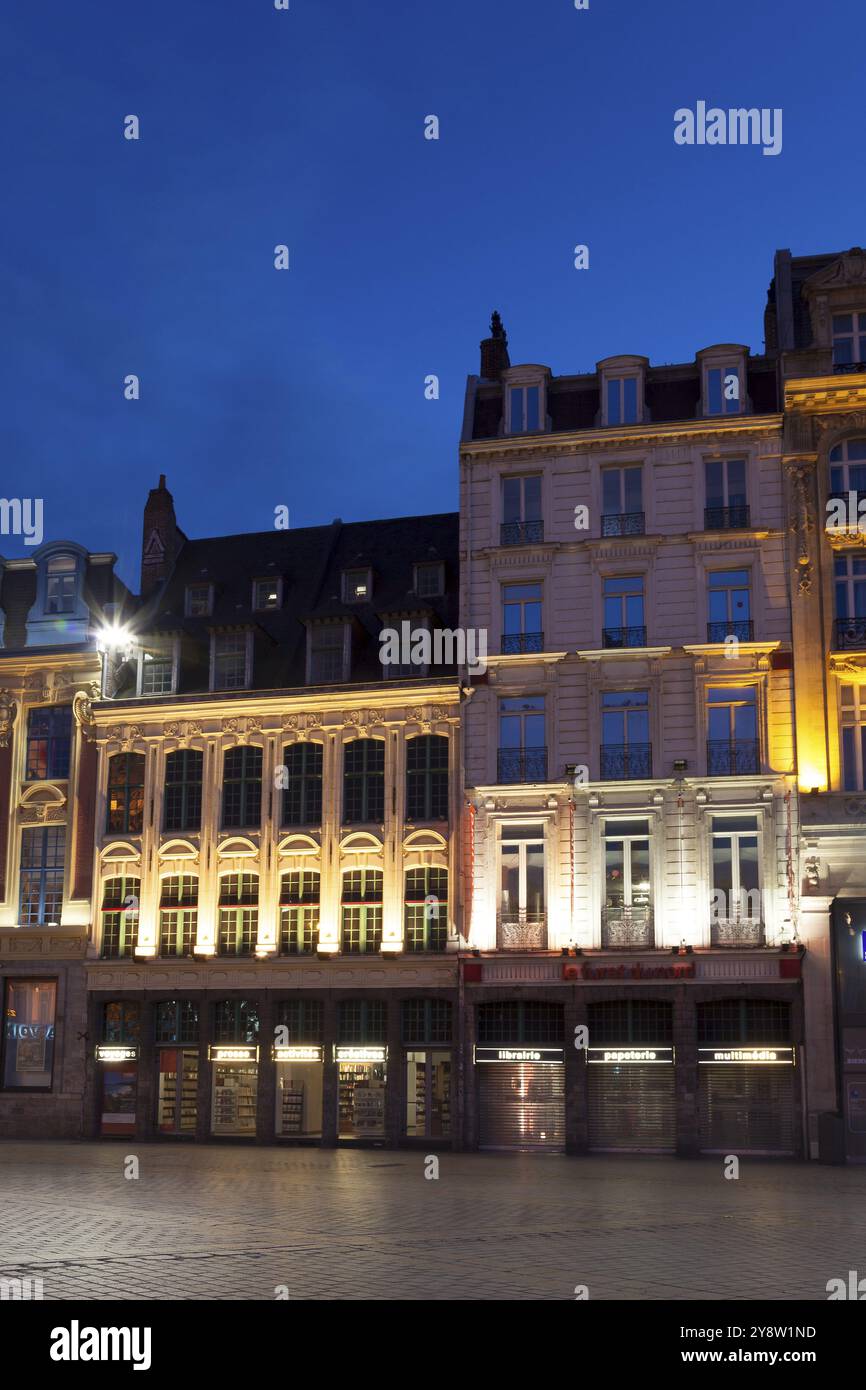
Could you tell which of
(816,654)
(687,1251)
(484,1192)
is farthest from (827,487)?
(687,1251)

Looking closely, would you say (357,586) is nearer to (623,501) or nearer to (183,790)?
(183,790)

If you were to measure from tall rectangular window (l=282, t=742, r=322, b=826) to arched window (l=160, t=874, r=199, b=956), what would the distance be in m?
3.60

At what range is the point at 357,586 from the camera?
1960 inches

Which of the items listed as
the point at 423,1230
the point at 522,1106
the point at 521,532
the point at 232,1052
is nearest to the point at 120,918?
the point at 232,1052

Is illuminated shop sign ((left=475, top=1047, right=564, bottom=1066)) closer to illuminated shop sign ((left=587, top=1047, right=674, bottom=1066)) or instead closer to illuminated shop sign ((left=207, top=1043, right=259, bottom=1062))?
illuminated shop sign ((left=587, top=1047, right=674, bottom=1066))

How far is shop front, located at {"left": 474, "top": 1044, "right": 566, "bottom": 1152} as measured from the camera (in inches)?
1652

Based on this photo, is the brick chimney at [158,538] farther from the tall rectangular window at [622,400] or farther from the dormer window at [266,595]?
the tall rectangular window at [622,400]

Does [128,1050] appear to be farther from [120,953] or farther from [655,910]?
[655,910]

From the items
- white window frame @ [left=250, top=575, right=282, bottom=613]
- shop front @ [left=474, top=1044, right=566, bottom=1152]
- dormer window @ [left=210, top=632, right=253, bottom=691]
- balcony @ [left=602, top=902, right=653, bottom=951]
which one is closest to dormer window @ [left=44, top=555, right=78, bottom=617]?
dormer window @ [left=210, top=632, right=253, bottom=691]

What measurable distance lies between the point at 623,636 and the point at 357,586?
9672 mm

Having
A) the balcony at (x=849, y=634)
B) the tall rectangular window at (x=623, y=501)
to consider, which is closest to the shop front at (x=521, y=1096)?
the balcony at (x=849, y=634)
